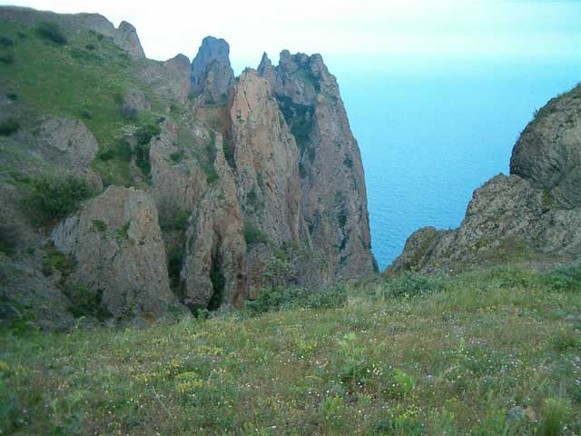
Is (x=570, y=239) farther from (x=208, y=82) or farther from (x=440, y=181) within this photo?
(x=440, y=181)

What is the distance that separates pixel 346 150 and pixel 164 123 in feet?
Result: 123

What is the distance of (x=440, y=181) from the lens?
397 ft

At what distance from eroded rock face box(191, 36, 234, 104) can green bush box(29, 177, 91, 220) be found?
2339 cm

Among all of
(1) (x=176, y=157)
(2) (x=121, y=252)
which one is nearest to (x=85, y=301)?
(2) (x=121, y=252)

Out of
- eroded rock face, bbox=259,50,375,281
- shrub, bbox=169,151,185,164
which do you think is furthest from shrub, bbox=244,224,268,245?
eroded rock face, bbox=259,50,375,281

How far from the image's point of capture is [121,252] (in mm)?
22297

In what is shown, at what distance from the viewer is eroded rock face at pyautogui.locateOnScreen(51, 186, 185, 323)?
2175 cm

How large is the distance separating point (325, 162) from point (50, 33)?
32.9 meters

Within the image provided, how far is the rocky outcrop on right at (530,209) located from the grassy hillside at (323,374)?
5.56 meters

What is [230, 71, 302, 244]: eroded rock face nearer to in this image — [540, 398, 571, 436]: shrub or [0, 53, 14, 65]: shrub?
[0, 53, 14, 65]: shrub

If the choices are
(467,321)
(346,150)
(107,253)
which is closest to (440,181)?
(346,150)

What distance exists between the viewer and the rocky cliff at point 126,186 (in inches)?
856

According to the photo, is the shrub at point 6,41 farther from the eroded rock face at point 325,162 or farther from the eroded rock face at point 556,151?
the eroded rock face at point 325,162

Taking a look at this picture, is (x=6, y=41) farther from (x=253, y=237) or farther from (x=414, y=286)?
(x=414, y=286)
